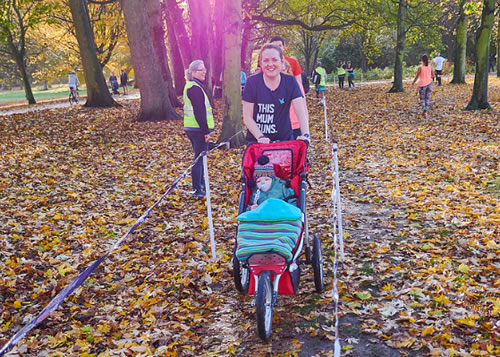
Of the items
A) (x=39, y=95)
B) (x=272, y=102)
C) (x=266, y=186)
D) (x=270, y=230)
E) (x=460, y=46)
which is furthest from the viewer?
(x=39, y=95)

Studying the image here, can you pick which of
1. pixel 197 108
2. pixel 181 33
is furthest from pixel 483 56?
pixel 181 33

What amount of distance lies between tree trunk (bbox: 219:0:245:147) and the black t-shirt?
7008 mm

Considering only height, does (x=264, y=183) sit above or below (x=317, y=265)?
above

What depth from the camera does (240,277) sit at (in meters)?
4.59

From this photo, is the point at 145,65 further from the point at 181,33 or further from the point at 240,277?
the point at 240,277

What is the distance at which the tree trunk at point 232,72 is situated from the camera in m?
11.6

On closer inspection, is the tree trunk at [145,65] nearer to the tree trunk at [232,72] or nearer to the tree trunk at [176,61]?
the tree trunk at [232,72]

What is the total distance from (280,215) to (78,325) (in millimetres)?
2406

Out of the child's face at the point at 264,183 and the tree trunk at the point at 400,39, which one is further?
the tree trunk at the point at 400,39

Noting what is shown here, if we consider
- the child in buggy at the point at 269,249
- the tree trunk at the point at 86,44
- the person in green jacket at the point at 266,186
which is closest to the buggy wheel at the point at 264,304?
the child in buggy at the point at 269,249

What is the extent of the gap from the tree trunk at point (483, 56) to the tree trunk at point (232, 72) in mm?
9476

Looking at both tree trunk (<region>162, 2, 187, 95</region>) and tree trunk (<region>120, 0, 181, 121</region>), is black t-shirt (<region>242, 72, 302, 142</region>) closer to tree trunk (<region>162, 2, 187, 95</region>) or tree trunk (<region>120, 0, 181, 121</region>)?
tree trunk (<region>120, 0, 181, 121</region>)

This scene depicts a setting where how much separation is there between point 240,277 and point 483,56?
1513 centimetres

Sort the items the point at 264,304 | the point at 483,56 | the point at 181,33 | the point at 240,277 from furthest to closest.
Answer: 1. the point at 181,33
2. the point at 483,56
3. the point at 240,277
4. the point at 264,304
